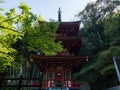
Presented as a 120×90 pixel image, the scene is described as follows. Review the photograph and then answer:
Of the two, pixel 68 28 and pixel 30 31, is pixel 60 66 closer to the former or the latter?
pixel 68 28

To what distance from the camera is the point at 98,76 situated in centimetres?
2892

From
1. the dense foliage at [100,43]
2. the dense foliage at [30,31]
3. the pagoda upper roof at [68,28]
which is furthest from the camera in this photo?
the dense foliage at [100,43]

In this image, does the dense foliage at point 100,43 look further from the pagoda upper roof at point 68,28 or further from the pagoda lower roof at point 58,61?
the pagoda lower roof at point 58,61

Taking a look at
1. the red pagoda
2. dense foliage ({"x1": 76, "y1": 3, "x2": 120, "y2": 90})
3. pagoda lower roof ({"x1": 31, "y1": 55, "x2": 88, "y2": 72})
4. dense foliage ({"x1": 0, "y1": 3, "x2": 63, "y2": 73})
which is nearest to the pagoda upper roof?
the red pagoda

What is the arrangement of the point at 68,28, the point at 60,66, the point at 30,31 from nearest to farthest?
the point at 30,31, the point at 60,66, the point at 68,28

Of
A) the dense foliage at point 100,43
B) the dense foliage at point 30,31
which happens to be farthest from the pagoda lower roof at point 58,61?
the dense foliage at point 30,31

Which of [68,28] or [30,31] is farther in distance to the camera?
[68,28]

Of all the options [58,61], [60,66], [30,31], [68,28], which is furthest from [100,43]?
[30,31]

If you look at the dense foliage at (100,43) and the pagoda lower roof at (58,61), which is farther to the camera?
the dense foliage at (100,43)

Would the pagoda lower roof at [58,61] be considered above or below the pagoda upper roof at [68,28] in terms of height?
below

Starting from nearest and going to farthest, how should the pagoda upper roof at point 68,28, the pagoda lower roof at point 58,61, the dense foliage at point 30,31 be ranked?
the dense foliage at point 30,31 → the pagoda lower roof at point 58,61 → the pagoda upper roof at point 68,28

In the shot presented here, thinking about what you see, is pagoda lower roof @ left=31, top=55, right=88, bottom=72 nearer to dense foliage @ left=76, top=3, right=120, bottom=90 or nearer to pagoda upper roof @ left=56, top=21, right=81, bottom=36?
pagoda upper roof @ left=56, top=21, right=81, bottom=36

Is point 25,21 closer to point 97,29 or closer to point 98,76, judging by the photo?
point 98,76

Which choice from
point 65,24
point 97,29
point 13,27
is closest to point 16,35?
point 13,27
